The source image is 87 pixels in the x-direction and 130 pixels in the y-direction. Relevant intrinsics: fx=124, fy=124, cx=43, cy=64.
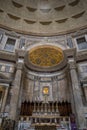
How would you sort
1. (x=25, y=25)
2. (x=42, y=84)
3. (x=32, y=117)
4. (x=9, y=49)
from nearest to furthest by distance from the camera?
(x=32, y=117), (x=42, y=84), (x=9, y=49), (x=25, y=25)

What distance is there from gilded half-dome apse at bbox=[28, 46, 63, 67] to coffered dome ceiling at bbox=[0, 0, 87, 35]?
357cm

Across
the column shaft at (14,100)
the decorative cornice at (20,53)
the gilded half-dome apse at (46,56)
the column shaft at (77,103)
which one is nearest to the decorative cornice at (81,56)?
the gilded half-dome apse at (46,56)

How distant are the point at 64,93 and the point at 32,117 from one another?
4.90 m

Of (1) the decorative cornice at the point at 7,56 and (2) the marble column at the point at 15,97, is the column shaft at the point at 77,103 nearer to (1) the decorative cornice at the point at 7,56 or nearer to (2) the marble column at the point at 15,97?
(2) the marble column at the point at 15,97

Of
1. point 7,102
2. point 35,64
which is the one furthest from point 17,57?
point 7,102

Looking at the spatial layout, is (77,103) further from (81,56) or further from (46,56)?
(46,56)

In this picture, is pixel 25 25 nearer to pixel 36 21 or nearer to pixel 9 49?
pixel 36 21

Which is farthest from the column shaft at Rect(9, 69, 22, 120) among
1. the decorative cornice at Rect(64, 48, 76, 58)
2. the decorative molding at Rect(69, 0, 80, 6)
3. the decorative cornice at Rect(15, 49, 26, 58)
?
the decorative molding at Rect(69, 0, 80, 6)

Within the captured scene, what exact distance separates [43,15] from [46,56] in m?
8.38

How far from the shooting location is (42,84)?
15492 millimetres

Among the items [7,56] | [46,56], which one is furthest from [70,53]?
[7,56]

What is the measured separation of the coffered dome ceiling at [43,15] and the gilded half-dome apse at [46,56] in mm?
3568

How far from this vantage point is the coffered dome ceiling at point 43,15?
19.3 m

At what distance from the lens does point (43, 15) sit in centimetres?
2138
